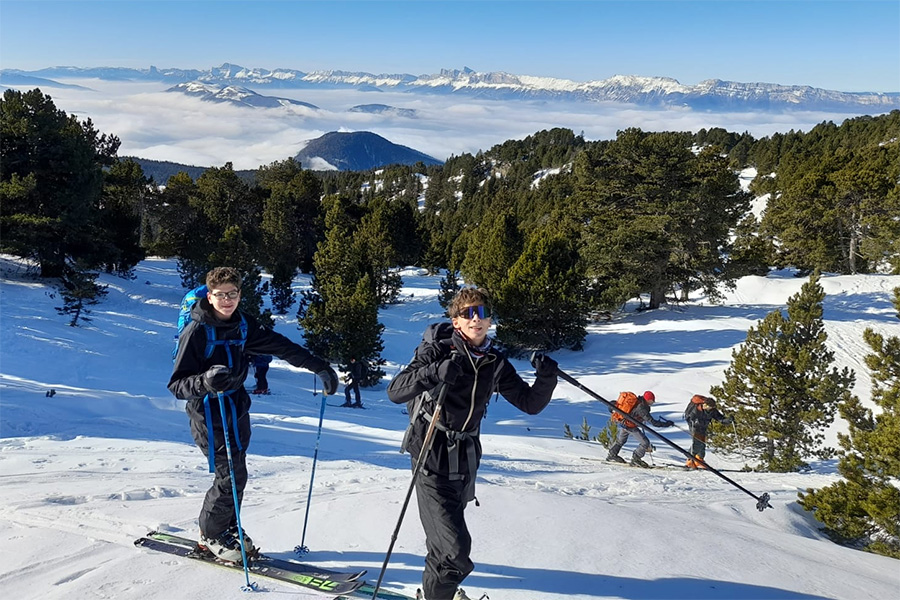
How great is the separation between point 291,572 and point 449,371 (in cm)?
214

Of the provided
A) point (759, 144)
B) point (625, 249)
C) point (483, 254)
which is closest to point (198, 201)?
point (483, 254)

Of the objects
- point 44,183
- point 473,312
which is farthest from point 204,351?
point 44,183

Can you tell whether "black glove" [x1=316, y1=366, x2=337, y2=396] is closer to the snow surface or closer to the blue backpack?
the blue backpack

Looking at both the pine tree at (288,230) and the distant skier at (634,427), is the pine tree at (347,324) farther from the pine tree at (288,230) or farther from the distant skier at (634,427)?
the pine tree at (288,230)

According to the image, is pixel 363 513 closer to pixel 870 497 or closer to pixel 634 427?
pixel 870 497

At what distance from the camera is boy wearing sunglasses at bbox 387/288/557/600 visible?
145 inches

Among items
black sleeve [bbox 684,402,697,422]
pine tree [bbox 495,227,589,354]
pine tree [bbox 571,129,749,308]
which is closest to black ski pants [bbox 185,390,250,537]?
Result: black sleeve [bbox 684,402,697,422]

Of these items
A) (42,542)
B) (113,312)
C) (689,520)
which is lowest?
(113,312)

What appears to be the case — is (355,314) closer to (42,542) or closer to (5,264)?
(42,542)

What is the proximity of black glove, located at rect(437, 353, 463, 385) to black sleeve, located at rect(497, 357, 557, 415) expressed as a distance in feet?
1.37

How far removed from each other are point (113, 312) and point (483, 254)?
1887 cm

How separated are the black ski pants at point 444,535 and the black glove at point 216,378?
1418mm

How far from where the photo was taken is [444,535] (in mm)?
3662

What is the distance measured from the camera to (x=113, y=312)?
2653 cm
